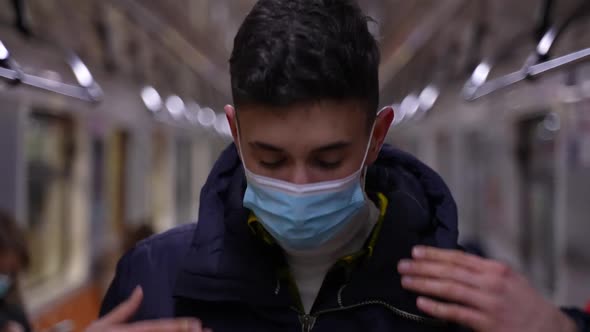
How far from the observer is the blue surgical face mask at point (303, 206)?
1142 millimetres

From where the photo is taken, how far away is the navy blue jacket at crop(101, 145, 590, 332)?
1134 millimetres

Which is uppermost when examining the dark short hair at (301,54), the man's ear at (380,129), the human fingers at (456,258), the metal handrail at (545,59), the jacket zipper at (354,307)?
the metal handrail at (545,59)

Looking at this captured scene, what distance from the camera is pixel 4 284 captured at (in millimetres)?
2422

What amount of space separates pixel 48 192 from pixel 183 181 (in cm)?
516

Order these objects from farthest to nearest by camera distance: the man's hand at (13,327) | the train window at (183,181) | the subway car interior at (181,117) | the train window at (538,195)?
the train window at (183,181) < the train window at (538,195) < the subway car interior at (181,117) < the man's hand at (13,327)

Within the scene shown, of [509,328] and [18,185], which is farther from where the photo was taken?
[18,185]

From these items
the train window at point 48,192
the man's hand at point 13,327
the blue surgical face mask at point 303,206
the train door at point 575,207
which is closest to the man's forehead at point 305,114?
the blue surgical face mask at point 303,206

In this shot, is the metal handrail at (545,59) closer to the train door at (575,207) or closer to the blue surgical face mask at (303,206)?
the blue surgical face mask at (303,206)

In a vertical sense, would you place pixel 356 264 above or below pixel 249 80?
below

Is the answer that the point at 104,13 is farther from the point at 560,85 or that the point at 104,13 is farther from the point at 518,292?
the point at 518,292

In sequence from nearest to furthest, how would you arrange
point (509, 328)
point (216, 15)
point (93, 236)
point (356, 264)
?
point (509, 328) → point (356, 264) → point (93, 236) → point (216, 15)

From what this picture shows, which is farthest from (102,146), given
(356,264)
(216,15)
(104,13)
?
(356,264)

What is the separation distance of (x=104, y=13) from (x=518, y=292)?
11.8 ft

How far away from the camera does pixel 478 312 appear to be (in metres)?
1.03
